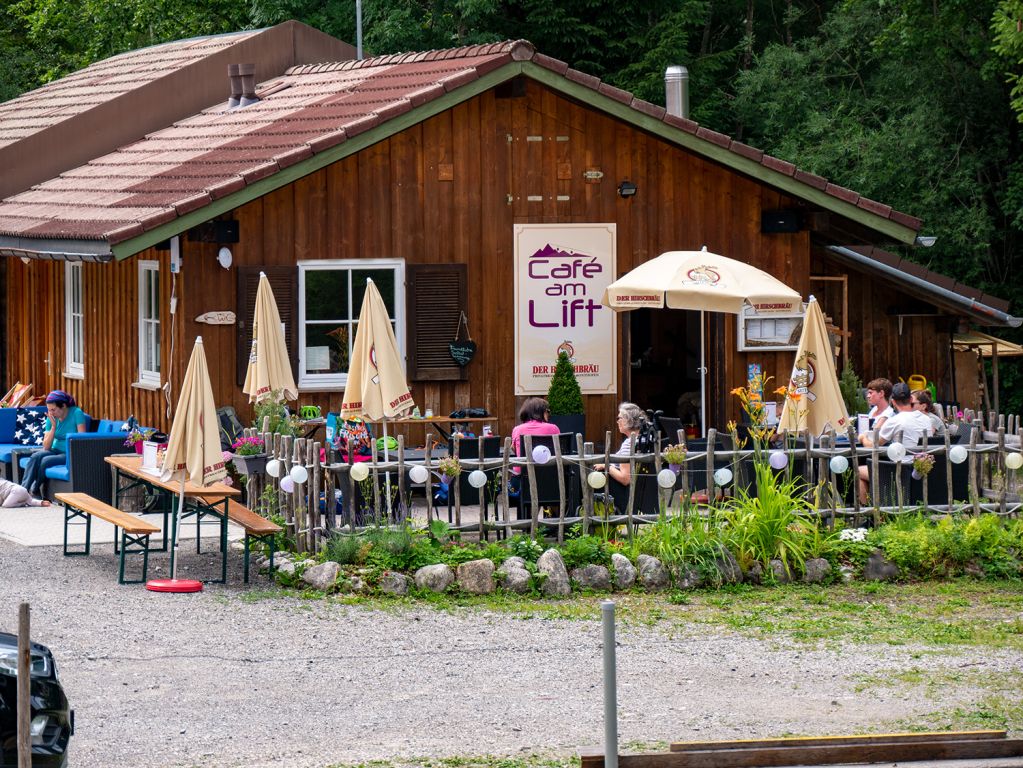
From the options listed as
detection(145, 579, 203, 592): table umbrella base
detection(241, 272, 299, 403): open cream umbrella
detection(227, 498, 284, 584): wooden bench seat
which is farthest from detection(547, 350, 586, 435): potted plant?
detection(145, 579, 203, 592): table umbrella base

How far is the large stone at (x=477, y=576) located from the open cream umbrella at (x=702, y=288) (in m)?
3.67

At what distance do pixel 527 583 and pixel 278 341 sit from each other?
4.08 metres

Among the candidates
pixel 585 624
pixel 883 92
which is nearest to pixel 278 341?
pixel 585 624

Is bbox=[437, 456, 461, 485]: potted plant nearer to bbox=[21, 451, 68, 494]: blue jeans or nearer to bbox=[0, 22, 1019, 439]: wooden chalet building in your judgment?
bbox=[0, 22, 1019, 439]: wooden chalet building

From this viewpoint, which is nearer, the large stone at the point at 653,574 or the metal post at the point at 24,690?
the metal post at the point at 24,690

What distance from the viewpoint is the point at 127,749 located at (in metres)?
7.68

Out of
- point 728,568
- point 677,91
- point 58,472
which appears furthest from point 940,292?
point 58,472

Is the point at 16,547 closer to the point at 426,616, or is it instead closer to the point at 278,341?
the point at 278,341

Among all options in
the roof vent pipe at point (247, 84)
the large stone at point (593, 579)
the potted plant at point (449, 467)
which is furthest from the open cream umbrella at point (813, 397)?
the roof vent pipe at point (247, 84)

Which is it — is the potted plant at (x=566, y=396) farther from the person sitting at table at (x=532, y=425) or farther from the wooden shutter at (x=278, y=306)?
the person sitting at table at (x=532, y=425)

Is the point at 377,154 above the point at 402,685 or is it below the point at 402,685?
above

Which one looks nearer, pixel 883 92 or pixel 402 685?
pixel 402 685

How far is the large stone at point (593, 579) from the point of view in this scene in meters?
11.5

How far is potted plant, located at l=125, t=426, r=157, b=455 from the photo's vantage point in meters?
14.6
